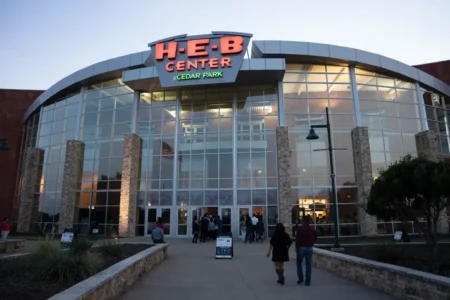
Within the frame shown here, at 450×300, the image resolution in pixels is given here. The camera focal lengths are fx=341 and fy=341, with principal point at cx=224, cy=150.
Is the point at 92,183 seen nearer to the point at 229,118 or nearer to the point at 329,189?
the point at 229,118

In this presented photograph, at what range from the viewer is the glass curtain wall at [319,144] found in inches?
948

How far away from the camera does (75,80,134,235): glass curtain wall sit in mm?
26875

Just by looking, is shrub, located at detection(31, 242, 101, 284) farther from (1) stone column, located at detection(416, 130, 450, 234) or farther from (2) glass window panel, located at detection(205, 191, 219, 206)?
(1) stone column, located at detection(416, 130, 450, 234)

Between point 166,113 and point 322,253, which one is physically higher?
point 166,113

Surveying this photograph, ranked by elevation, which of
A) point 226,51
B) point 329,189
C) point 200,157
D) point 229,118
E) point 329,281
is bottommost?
point 329,281

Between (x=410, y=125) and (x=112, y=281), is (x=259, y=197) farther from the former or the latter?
(x=112, y=281)

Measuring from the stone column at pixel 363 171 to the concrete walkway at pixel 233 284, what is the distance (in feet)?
40.2

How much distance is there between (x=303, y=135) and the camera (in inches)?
996

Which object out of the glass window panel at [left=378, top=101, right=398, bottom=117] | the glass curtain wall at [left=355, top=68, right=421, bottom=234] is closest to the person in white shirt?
the glass curtain wall at [left=355, top=68, right=421, bottom=234]

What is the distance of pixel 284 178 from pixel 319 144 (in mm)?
3823

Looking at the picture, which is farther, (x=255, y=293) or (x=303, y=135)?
(x=303, y=135)

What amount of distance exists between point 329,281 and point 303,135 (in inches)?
651

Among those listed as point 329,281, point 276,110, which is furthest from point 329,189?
point 329,281

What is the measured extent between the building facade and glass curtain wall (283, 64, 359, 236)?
8cm
